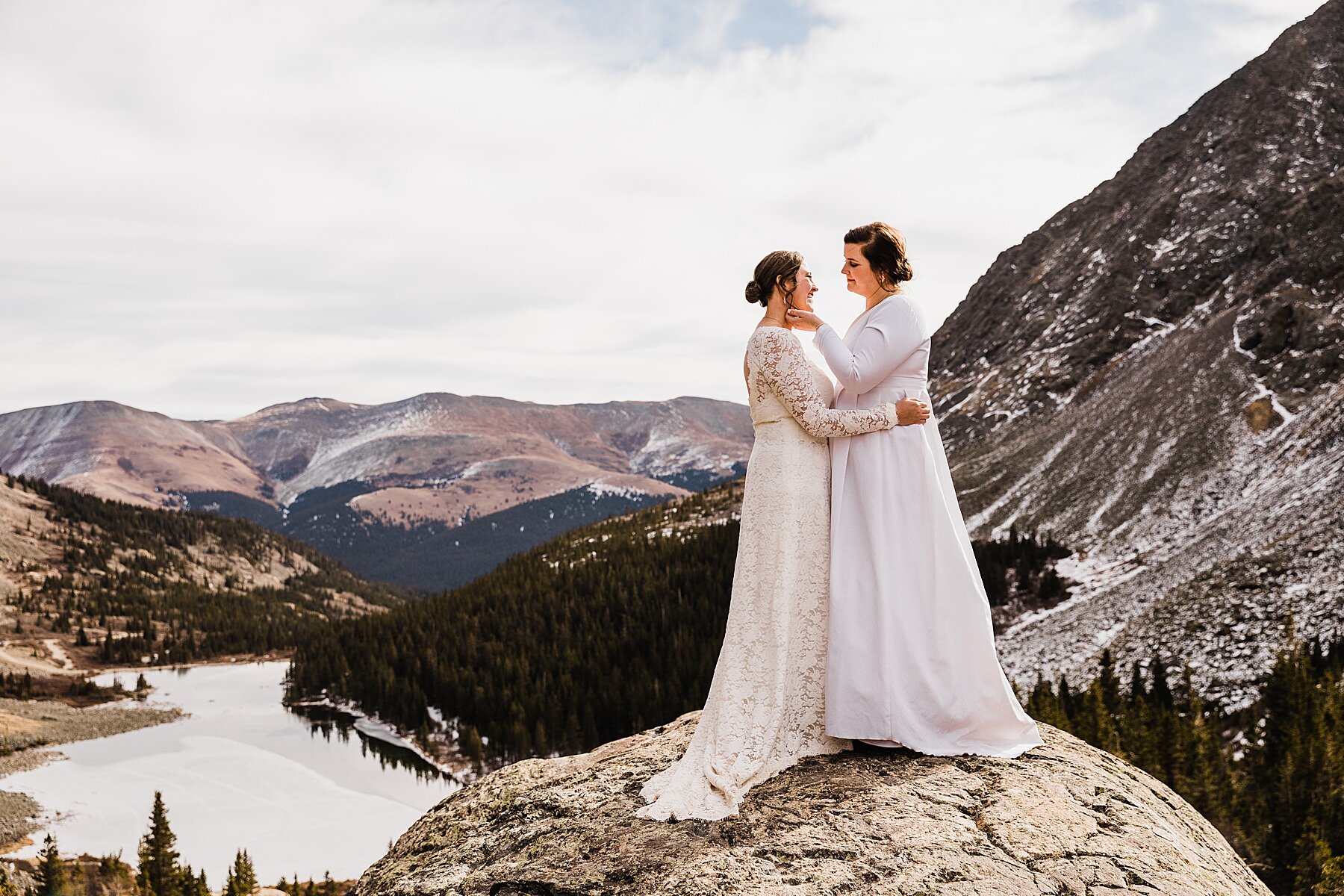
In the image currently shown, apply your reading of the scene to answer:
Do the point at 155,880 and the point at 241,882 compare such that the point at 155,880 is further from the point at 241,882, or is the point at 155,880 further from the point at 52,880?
the point at 241,882

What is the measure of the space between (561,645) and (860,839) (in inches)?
4097

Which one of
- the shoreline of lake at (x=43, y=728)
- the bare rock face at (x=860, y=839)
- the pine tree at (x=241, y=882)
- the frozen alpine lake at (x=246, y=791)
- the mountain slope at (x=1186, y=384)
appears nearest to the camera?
the bare rock face at (x=860, y=839)

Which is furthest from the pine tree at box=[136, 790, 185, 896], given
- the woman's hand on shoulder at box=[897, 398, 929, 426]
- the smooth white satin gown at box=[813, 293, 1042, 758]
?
the woman's hand on shoulder at box=[897, 398, 929, 426]

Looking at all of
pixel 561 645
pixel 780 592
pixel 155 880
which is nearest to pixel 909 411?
pixel 780 592

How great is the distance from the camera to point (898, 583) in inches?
366

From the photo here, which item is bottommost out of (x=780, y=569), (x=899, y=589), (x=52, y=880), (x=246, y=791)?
(x=246, y=791)

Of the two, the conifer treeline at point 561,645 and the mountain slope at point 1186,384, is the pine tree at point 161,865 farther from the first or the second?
the mountain slope at point 1186,384

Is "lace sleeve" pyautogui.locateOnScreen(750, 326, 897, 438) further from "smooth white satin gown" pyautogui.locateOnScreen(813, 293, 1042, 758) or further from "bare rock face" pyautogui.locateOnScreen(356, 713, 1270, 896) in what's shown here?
"bare rock face" pyautogui.locateOnScreen(356, 713, 1270, 896)

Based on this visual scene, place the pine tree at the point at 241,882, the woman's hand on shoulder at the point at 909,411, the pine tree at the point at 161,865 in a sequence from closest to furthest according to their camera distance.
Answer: the woman's hand on shoulder at the point at 909,411
the pine tree at the point at 241,882
the pine tree at the point at 161,865

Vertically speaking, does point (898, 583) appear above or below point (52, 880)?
above

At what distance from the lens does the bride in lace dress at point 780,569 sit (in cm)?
929

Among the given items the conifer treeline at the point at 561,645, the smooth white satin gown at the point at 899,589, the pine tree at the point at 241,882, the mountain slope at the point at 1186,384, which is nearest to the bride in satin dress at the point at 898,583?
the smooth white satin gown at the point at 899,589

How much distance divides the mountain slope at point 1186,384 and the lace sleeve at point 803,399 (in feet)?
178

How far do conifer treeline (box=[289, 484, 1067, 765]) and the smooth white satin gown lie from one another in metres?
80.3
